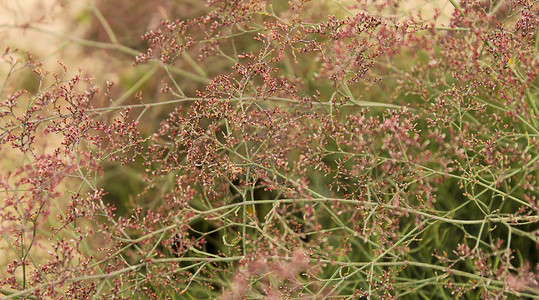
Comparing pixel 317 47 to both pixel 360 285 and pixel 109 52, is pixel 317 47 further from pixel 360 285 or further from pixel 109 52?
pixel 109 52

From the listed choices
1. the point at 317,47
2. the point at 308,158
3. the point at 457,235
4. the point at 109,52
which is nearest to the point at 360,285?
the point at 457,235

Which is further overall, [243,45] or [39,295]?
[243,45]

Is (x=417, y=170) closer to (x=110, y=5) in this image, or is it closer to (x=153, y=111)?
(x=153, y=111)

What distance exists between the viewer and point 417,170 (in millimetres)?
1713

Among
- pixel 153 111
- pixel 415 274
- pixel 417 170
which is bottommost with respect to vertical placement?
pixel 415 274

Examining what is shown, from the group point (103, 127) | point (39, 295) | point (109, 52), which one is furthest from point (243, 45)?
point (39, 295)

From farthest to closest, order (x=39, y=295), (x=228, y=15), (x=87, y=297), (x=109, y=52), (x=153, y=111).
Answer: (x=109, y=52) → (x=153, y=111) → (x=228, y=15) → (x=87, y=297) → (x=39, y=295)

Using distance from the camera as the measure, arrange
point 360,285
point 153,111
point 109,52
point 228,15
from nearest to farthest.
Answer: point 228,15
point 360,285
point 153,111
point 109,52

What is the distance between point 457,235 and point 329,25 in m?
1.21

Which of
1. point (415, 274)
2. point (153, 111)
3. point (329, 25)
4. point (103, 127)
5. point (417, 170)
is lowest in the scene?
point (415, 274)

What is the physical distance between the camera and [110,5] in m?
4.27

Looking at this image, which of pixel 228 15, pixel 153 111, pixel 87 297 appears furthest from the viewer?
pixel 153 111

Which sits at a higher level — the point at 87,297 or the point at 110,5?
the point at 110,5

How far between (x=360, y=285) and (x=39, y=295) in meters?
1.32
